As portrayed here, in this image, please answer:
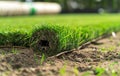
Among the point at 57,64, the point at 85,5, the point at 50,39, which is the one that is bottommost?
the point at 85,5

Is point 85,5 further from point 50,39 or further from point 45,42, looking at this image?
point 50,39

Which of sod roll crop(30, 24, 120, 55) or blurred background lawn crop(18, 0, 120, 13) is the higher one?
sod roll crop(30, 24, 120, 55)

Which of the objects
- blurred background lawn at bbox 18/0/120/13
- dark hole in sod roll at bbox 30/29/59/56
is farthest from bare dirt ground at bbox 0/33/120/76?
blurred background lawn at bbox 18/0/120/13

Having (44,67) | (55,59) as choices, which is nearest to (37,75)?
(44,67)

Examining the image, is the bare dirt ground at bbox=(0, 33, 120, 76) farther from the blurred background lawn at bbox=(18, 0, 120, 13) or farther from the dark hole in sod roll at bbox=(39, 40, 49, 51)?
the blurred background lawn at bbox=(18, 0, 120, 13)

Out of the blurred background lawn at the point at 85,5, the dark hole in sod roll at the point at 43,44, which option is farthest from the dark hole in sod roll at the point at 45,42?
the blurred background lawn at the point at 85,5

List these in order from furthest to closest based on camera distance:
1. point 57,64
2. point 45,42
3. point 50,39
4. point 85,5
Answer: point 85,5 → point 45,42 → point 50,39 → point 57,64

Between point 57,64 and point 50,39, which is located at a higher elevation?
point 50,39

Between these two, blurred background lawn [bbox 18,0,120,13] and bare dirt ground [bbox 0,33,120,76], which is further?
blurred background lawn [bbox 18,0,120,13]

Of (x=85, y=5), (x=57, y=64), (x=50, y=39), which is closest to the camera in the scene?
(x=57, y=64)

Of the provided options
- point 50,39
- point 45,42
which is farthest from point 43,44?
point 50,39
